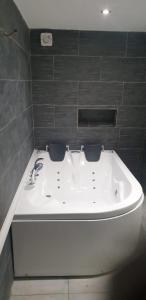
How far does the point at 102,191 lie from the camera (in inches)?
93.7

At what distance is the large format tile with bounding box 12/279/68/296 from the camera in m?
1.44

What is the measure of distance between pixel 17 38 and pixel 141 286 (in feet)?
7.35

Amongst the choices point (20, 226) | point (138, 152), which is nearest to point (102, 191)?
point (138, 152)

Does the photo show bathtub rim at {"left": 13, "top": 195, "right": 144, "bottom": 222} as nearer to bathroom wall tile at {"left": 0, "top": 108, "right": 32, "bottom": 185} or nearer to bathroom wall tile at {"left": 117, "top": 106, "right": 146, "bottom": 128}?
bathroom wall tile at {"left": 0, "top": 108, "right": 32, "bottom": 185}

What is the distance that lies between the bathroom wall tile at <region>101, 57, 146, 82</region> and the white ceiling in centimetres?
34

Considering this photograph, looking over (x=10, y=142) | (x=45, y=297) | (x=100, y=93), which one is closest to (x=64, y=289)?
(x=45, y=297)

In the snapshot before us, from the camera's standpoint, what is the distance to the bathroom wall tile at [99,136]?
267cm

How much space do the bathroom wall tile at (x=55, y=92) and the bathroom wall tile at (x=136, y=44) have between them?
2.55ft

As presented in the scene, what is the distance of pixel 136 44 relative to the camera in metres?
A: 2.38

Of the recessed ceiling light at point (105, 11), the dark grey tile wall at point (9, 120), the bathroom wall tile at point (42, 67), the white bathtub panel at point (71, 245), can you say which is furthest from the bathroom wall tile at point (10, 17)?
the white bathtub panel at point (71, 245)

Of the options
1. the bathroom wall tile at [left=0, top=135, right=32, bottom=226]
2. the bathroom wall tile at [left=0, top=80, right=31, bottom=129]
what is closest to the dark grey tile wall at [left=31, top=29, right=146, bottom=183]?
the bathroom wall tile at [left=0, top=80, right=31, bottom=129]

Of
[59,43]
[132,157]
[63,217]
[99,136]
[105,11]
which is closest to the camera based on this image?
[63,217]

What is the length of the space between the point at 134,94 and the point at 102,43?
0.73 metres

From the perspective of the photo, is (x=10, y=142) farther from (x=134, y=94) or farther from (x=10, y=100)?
(x=134, y=94)
